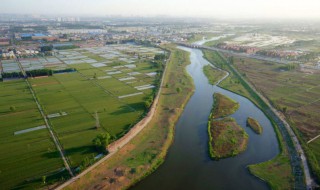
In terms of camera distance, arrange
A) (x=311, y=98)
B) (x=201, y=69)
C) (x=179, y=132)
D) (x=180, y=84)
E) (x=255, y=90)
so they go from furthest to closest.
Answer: (x=201, y=69) < (x=180, y=84) < (x=255, y=90) < (x=311, y=98) < (x=179, y=132)

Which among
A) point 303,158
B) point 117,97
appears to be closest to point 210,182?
point 303,158

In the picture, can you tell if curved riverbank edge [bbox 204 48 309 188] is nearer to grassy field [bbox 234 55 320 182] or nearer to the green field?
grassy field [bbox 234 55 320 182]

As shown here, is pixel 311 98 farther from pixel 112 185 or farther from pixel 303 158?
pixel 112 185

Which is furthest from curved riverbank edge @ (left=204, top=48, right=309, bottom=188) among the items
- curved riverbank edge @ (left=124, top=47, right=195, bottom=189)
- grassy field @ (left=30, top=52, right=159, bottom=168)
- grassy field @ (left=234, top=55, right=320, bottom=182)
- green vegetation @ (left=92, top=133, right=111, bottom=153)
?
grassy field @ (left=30, top=52, right=159, bottom=168)

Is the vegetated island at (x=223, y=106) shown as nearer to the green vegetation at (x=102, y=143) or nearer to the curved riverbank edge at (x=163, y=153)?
the curved riverbank edge at (x=163, y=153)

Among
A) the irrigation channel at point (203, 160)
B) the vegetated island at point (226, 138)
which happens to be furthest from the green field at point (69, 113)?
the vegetated island at point (226, 138)

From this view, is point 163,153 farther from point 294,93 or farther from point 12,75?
point 12,75
